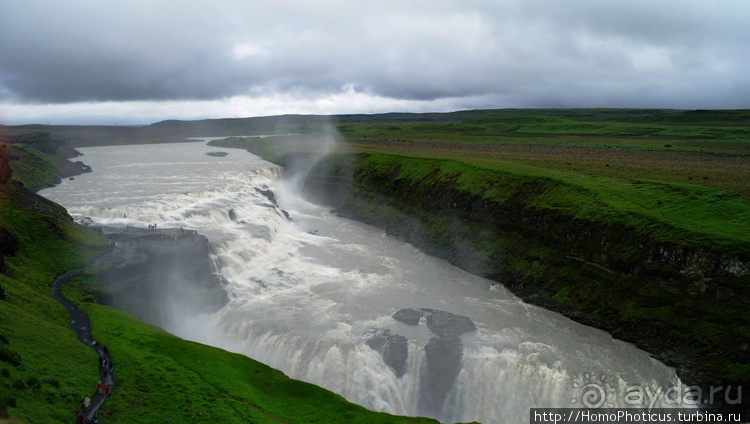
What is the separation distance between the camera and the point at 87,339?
81.9ft

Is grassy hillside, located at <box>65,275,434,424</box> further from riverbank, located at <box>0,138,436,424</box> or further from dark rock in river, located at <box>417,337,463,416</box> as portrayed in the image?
dark rock in river, located at <box>417,337,463,416</box>

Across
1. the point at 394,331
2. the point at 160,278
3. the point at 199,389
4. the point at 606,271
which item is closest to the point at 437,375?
the point at 394,331

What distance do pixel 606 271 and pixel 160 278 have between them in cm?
3340

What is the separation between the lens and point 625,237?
34.1 meters

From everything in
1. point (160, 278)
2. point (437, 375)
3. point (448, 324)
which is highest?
point (160, 278)

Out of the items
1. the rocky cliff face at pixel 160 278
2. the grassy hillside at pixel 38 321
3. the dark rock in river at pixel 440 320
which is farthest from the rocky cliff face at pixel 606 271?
the grassy hillside at pixel 38 321

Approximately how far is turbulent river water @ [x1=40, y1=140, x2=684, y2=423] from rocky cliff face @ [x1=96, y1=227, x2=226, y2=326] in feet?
3.14

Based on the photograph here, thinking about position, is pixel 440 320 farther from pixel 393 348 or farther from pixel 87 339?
pixel 87 339

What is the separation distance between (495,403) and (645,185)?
1074 inches

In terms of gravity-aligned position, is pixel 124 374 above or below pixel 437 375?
above

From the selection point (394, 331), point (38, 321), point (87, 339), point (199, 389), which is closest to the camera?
point (199, 389)

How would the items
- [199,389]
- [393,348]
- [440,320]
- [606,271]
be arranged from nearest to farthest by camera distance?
1. [199,389]
2. [393,348]
3. [440,320]
4. [606,271]

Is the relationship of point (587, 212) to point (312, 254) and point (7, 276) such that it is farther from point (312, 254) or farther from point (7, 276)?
point (7, 276)

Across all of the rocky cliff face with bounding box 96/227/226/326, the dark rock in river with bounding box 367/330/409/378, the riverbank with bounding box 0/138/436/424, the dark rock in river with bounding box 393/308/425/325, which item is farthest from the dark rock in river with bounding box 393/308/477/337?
the rocky cliff face with bounding box 96/227/226/326
